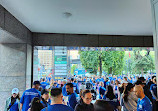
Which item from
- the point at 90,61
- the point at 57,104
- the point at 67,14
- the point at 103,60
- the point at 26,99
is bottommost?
the point at 26,99

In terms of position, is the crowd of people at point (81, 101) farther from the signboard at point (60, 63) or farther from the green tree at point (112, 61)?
the green tree at point (112, 61)

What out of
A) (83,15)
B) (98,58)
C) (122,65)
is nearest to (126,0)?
(83,15)

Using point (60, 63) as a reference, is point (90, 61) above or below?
above

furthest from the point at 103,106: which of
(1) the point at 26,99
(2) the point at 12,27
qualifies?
(2) the point at 12,27

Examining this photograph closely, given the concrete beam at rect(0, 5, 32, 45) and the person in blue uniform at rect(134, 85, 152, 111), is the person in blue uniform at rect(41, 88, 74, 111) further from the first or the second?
the concrete beam at rect(0, 5, 32, 45)

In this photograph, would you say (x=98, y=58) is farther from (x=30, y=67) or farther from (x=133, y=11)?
(x=133, y=11)

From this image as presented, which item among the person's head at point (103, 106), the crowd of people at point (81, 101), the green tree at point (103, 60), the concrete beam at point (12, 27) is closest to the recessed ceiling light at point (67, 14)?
the concrete beam at point (12, 27)

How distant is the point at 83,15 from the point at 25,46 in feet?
7.40

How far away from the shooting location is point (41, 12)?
3.32m

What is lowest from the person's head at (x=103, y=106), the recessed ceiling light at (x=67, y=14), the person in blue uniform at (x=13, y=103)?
the person in blue uniform at (x=13, y=103)

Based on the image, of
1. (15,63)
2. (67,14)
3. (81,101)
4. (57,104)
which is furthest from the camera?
(15,63)

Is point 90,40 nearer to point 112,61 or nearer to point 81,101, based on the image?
point 81,101

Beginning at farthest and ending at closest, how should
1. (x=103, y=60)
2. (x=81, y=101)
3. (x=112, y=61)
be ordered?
(x=112, y=61), (x=103, y=60), (x=81, y=101)

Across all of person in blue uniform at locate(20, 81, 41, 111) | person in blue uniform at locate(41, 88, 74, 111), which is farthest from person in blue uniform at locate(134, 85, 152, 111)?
person in blue uniform at locate(20, 81, 41, 111)
